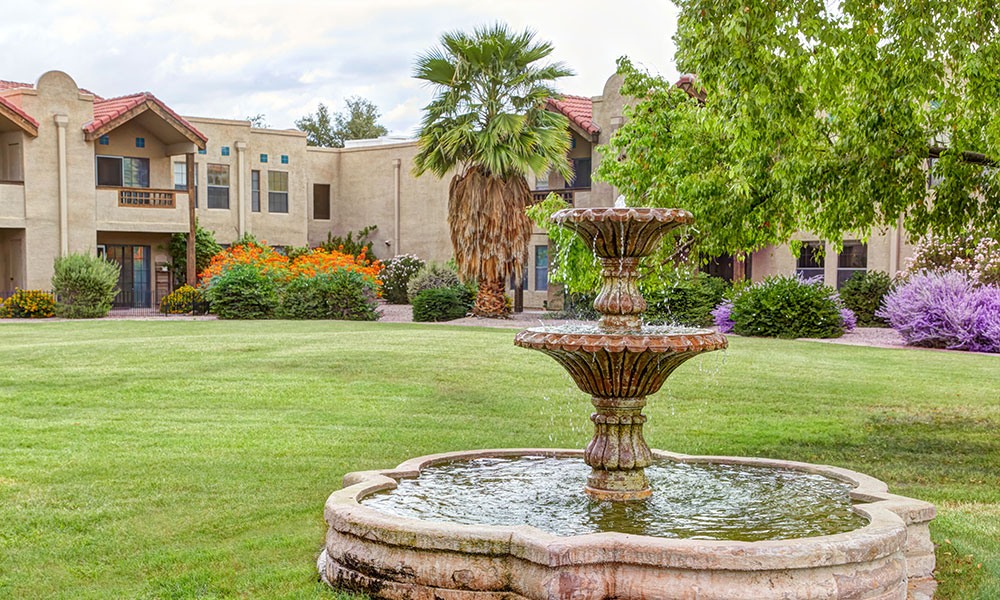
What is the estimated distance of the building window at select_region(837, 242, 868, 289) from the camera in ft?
93.0

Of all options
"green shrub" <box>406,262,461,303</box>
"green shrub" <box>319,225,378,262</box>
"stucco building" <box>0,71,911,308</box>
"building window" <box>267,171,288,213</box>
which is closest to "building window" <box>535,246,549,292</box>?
"stucco building" <box>0,71,911,308</box>

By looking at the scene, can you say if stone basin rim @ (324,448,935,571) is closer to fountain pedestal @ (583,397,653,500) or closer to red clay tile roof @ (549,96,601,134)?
fountain pedestal @ (583,397,653,500)

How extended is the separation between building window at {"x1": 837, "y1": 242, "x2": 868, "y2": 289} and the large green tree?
19.4m

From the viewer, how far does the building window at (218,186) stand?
36438mm

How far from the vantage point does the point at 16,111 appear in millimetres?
28750

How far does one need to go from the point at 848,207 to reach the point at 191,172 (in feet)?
86.0

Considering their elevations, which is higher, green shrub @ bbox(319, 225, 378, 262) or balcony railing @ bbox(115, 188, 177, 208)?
balcony railing @ bbox(115, 188, 177, 208)

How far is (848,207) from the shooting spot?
923cm

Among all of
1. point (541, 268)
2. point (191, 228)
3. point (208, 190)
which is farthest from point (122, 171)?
point (541, 268)

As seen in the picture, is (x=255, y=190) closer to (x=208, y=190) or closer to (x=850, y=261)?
(x=208, y=190)

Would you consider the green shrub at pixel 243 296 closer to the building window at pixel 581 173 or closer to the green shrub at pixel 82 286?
the green shrub at pixel 82 286

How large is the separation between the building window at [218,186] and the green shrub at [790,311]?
70.4 ft

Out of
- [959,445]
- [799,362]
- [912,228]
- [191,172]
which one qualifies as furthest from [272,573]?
[191,172]

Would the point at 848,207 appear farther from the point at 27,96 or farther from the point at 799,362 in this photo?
the point at 27,96
